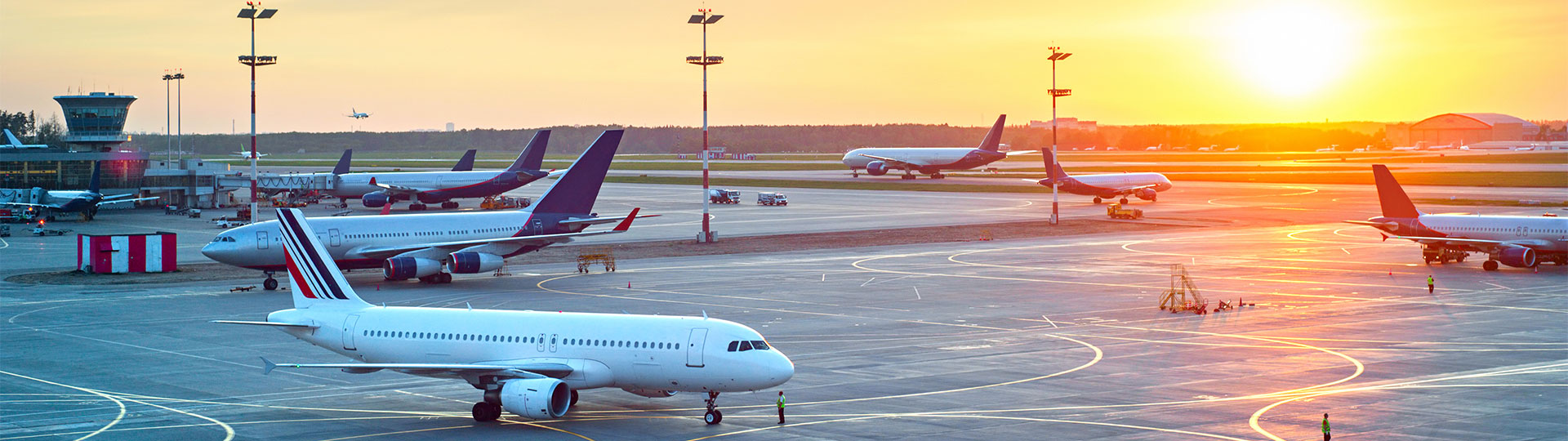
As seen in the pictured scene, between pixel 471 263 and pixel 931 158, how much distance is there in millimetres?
125478

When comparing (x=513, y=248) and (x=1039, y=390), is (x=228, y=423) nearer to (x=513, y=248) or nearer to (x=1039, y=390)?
(x=1039, y=390)

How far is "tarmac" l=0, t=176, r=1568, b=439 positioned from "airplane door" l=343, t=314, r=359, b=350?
1.53 metres

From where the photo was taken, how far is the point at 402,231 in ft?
215

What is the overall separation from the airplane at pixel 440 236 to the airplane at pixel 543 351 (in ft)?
91.1

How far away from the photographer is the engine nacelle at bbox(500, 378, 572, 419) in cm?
3067

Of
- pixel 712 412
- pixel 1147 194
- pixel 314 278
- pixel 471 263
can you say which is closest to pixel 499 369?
pixel 712 412

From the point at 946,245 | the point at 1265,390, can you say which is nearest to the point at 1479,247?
the point at 946,245

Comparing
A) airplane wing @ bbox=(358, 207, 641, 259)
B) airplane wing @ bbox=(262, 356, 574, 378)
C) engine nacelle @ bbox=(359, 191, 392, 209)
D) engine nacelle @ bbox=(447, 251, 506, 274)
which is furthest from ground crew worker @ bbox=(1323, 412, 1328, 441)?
engine nacelle @ bbox=(359, 191, 392, 209)

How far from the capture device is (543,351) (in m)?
33.1

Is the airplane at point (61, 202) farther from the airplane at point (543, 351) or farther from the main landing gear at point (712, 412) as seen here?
the main landing gear at point (712, 412)

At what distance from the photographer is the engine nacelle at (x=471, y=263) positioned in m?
64.6

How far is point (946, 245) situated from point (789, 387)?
51.4 meters

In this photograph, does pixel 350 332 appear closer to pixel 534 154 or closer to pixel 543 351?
pixel 543 351

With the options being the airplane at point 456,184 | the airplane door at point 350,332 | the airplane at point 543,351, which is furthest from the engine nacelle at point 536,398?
the airplane at point 456,184
